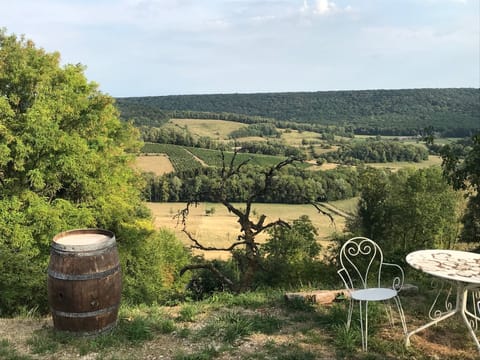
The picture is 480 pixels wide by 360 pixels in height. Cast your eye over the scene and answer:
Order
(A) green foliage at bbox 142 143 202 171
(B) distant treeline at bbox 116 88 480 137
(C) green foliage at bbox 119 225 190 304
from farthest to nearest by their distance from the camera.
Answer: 1. (B) distant treeline at bbox 116 88 480 137
2. (A) green foliage at bbox 142 143 202 171
3. (C) green foliage at bbox 119 225 190 304

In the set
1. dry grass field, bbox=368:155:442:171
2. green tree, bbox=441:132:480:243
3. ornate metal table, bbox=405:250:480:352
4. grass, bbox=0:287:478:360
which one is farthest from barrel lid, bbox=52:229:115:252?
dry grass field, bbox=368:155:442:171

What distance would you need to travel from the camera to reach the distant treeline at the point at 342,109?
4016 inches

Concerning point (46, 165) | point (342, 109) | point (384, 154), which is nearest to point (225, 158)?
point (384, 154)

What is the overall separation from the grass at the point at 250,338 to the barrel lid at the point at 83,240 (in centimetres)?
116

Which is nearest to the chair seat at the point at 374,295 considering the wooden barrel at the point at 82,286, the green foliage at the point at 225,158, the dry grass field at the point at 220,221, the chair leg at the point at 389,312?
the chair leg at the point at 389,312

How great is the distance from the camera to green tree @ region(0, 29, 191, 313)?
11.7m

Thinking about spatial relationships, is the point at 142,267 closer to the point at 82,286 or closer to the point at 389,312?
the point at 82,286

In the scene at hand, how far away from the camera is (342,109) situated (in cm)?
14675

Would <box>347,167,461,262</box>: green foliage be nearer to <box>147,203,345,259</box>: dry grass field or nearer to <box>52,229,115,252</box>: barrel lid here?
<box>147,203,345,259</box>: dry grass field

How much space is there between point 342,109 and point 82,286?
148836 mm

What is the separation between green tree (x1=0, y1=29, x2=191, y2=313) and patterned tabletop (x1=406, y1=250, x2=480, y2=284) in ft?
32.7

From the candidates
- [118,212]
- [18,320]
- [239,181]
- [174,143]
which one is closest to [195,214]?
[239,181]

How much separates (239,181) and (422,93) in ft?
374

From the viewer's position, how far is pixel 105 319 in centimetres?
553
